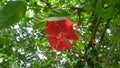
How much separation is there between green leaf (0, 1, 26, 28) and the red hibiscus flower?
0.10 m

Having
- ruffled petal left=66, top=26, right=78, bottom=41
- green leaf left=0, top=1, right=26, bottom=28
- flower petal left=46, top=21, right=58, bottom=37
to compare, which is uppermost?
green leaf left=0, top=1, right=26, bottom=28

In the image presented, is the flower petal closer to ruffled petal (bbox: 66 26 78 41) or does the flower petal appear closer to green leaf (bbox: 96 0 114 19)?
ruffled petal (bbox: 66 26 78 41)

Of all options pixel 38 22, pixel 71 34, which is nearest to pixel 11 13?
pixel 38 22

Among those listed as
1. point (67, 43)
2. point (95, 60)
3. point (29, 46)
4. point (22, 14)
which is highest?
point (22, 14)

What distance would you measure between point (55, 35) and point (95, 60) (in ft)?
1.21

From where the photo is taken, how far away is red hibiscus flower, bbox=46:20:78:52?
653mm

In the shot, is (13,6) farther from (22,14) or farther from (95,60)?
(95,60)

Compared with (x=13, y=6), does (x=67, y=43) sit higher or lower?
lower

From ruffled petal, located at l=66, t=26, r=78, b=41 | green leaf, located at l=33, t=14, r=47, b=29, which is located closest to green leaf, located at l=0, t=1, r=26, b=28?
green leaf, located at l=33, t=14, r=47, b=29

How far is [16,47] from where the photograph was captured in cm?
276

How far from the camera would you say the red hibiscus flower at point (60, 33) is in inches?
25.7

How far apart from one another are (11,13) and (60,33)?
0.15 meters

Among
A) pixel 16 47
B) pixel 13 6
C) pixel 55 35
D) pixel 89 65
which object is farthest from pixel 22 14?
pixel 16 47

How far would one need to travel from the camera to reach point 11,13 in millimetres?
558
